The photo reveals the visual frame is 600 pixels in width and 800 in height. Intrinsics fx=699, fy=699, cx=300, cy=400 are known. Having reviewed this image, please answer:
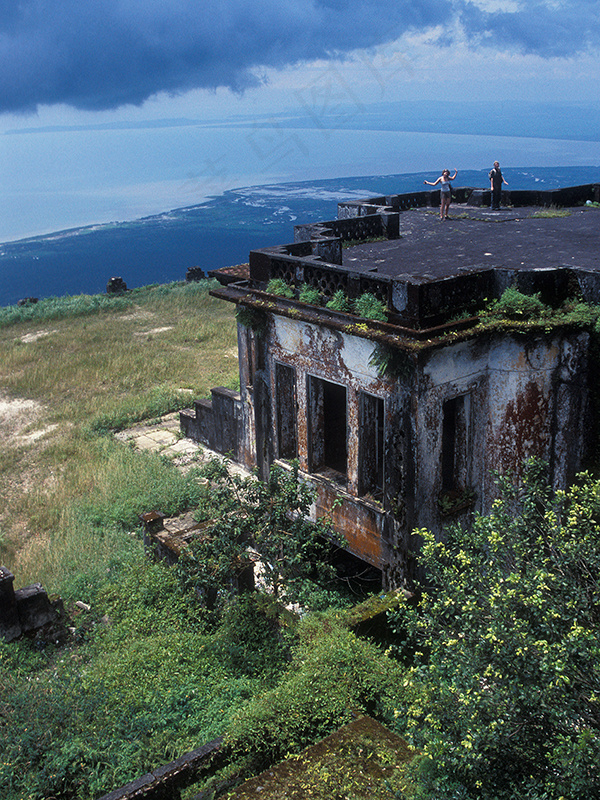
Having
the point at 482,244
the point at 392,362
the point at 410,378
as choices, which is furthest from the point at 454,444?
the point at 482,244

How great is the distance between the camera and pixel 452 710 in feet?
17.8

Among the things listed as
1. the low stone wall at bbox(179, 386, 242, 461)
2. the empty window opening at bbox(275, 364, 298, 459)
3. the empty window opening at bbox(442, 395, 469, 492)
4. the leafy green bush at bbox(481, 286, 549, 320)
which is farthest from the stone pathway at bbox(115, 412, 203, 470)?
the leafy green bush at bbox(481, 286, 549, 320)

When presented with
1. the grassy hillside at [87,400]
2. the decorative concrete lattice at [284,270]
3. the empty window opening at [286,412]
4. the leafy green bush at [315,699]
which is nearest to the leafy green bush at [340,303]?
the decorative concrete lattice at [284,270]

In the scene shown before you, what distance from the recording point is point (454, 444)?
34.3 ft

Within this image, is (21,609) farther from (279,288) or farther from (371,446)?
(279,288)

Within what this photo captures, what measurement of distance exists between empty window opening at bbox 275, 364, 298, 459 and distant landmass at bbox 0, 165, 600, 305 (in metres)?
89.9

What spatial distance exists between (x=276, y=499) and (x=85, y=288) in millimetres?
104556

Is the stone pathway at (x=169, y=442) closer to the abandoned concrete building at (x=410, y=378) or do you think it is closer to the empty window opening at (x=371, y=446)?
the abandoned concrete building at (x=410, y=378)

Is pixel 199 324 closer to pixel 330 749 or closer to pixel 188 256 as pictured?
pixel 330 749

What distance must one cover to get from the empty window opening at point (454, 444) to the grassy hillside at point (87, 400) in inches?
233

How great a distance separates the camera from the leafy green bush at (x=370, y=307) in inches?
380

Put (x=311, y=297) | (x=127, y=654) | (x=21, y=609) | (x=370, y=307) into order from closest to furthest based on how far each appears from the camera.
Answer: (x=127, y=654) < (x=370, y=307) < (x=21, y=609) < (x=311, y=297)

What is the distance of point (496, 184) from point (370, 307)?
35.8ft

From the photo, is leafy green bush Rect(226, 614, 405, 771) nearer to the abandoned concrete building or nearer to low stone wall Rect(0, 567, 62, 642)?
the abandoned concrete building
